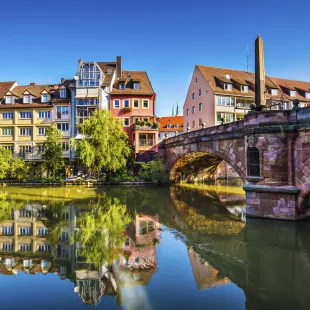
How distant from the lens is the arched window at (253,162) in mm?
15062

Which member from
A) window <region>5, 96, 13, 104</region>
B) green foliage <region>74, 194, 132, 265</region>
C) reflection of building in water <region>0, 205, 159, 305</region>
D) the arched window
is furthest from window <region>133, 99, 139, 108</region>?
the arched window

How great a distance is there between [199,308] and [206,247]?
452cm

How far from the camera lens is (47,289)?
310 inches

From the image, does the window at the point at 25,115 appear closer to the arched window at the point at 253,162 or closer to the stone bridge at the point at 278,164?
the stone bridge at the point at 278,164

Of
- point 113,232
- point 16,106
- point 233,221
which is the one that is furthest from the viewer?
point 16,106

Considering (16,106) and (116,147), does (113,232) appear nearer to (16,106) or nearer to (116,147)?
(116,147)

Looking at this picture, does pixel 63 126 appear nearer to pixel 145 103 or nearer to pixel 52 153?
pixel 52 153

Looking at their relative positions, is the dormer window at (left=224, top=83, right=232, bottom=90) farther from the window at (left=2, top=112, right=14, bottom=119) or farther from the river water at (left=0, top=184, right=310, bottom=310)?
the window at (left=2, top=112, right=14, bottom=119)

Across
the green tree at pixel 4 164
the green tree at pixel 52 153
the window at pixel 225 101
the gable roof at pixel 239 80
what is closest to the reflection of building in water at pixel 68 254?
the green tree at pixel 4 164

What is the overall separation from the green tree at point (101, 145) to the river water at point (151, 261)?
15.2 meters

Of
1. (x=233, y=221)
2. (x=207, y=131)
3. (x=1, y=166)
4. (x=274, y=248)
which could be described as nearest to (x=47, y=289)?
(x=274, y=248)

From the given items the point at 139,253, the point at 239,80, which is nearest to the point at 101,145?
the point at 139,253

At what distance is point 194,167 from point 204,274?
90.1 ft

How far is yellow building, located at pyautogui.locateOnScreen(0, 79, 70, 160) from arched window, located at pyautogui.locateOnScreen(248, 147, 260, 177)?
103ft
